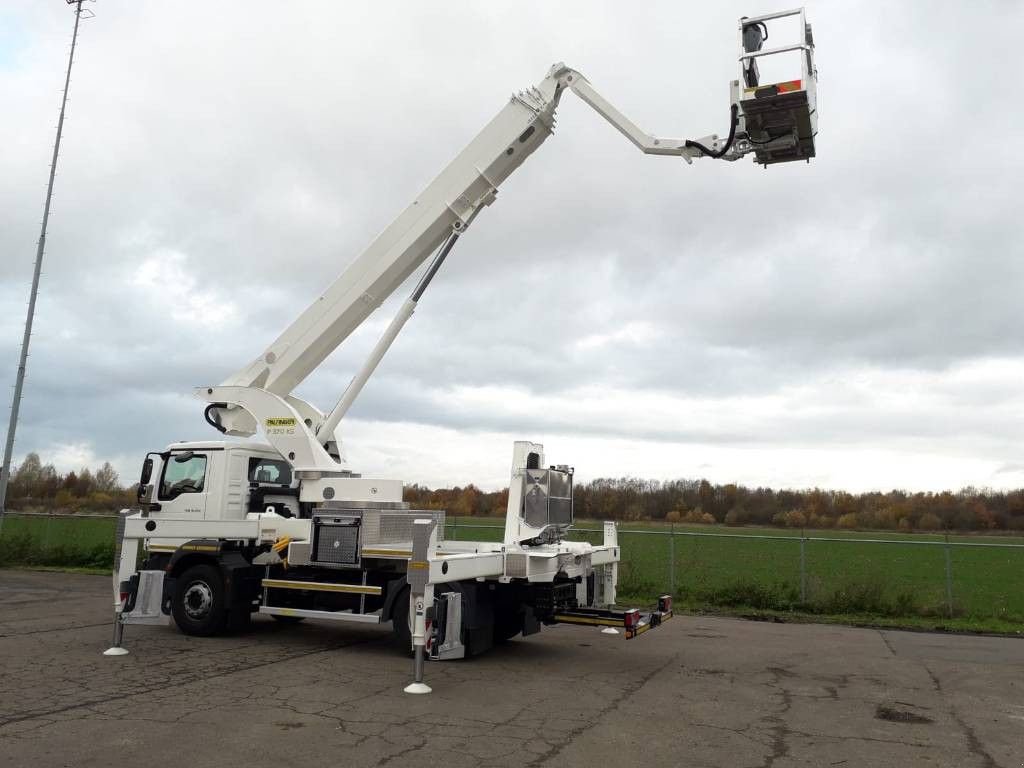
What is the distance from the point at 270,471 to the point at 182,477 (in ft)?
4.18

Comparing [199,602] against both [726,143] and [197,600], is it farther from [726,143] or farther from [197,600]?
[726,143]

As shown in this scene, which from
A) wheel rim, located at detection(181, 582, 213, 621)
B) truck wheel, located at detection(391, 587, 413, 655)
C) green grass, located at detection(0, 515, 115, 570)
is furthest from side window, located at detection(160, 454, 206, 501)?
green grass, located at detection(0, 515, 115, 570)

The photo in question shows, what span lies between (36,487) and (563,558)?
164 ft

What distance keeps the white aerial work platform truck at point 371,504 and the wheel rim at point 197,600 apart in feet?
0.07

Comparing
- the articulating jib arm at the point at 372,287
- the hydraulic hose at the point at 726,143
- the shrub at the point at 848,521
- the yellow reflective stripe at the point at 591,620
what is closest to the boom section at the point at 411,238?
the articulating jib arm at the point at 372,287

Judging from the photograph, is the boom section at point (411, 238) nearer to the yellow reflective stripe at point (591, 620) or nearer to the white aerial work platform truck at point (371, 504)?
the white aerial work platform truck at point (371, 504)

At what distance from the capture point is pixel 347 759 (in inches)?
235

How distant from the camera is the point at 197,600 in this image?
37.1 feet

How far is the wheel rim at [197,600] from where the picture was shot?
36.8 ft

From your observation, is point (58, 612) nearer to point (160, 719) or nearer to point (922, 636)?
point (160, 719)

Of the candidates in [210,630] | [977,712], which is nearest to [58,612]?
[210,630]

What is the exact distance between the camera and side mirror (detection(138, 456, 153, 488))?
483 inches

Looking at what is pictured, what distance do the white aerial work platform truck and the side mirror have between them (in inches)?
0.7

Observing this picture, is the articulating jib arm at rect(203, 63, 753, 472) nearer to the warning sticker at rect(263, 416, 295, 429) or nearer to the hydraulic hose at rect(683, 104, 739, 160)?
the warning sticker at rect(263, 416, 295, 429)
